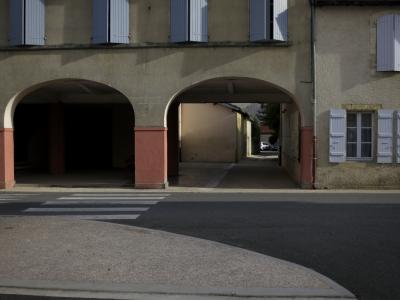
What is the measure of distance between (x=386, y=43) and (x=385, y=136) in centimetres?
289

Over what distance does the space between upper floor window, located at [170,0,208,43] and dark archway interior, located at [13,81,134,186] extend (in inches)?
180

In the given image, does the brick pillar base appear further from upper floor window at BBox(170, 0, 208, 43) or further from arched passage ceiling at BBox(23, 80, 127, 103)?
upper floor window at BBox(170, 0, 208, 43)

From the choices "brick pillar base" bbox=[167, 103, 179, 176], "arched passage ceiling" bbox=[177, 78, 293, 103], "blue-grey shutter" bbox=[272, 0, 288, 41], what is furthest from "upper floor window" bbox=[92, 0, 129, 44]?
"brick pillar base" bbox=[167, 103, 179, 176]

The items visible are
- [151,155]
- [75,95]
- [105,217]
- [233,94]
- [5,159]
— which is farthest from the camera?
[75,95]

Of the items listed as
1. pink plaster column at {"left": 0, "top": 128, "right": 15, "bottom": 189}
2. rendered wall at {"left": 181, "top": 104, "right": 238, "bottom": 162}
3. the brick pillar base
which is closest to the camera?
pink plaster column at {"left": 0, "top": 128, "right": 15, "bottom": 189}

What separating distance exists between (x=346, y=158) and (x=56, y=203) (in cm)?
931

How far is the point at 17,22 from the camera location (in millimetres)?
19266

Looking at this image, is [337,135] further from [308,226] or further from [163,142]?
[308,226]

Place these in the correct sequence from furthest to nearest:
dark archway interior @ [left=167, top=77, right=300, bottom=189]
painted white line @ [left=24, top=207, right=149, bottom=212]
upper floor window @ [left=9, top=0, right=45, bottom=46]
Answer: dark archway interior @ [left=167, top=77, right=300, bottom=189], upper floor window @ [left=9, top=0, right=45, bottom=46], painted white line @ [left=24, top=207, right=149, bottom=212]

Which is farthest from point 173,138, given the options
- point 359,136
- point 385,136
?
point 385,136

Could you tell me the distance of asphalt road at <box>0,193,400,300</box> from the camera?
713 centimetres

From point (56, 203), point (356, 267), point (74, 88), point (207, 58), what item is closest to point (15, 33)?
point (74, 88)

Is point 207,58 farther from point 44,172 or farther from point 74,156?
point 74,156

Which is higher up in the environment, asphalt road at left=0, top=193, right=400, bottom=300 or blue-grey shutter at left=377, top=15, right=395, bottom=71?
blue-grey shutter at left=377, top=15, right=395, bottom=71
